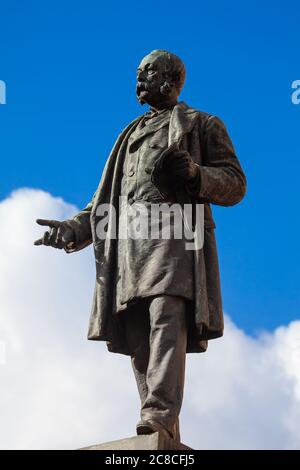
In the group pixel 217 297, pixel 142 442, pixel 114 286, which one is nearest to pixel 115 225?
pixel 114 286

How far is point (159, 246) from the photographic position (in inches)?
398

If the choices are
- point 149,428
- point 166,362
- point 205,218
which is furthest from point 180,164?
point 149,428

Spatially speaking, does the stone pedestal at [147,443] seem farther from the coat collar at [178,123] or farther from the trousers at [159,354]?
the coat collar at [178,123]

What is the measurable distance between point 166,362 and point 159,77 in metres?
3.09

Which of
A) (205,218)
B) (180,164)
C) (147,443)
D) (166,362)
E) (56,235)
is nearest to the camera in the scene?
(147,443)

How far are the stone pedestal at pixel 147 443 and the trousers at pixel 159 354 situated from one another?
0.19 m

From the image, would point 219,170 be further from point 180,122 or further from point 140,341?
point 140,341

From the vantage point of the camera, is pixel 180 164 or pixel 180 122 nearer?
pixel 180 164

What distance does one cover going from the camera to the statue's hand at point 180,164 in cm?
1002

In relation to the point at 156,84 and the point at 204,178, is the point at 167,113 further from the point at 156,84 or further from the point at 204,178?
the point at 204,178

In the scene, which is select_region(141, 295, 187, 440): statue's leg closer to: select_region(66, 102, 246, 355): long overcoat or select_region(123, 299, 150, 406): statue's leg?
select_region(66, 102, 246, 355): long overcoat

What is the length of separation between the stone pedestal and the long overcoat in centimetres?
120
